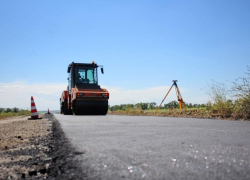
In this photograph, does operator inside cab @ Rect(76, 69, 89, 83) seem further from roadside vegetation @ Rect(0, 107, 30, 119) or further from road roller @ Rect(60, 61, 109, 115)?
roadside vegetation @ Rect(0, 107, 30, 119)

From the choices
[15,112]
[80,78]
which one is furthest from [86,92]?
[15,112]

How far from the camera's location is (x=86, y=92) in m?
16.5

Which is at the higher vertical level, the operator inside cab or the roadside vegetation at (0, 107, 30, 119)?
the operator inside cab

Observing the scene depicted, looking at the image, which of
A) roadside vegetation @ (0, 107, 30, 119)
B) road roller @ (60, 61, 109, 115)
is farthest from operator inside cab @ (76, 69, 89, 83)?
Answer: roadside vegetation @ (0, 107, 30, 119)

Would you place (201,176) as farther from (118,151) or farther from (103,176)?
(118,151)

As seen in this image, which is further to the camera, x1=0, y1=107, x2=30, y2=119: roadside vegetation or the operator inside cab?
x1=0, y1=107, x2=30, y2=119: roadside vegetation

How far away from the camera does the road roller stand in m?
16.5

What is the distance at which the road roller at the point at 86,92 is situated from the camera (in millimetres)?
16500

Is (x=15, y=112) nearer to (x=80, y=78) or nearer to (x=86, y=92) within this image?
(x=80, y=78)

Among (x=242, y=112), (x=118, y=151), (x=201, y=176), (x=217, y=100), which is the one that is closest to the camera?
(x=201, y=176)

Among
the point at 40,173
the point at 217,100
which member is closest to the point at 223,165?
the point at 40,173

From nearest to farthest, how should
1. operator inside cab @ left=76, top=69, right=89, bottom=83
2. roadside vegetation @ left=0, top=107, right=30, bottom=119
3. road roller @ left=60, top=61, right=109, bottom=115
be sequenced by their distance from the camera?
road roller @ left=60, top=61, right=109, bottom=115, operator inside cab @ left=76, top=69, right=89, bottom=83, roadside vegetation @ left=0, top=107, right=30, bottom=119

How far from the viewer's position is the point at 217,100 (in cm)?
1158

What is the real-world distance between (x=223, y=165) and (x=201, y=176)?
41cm
